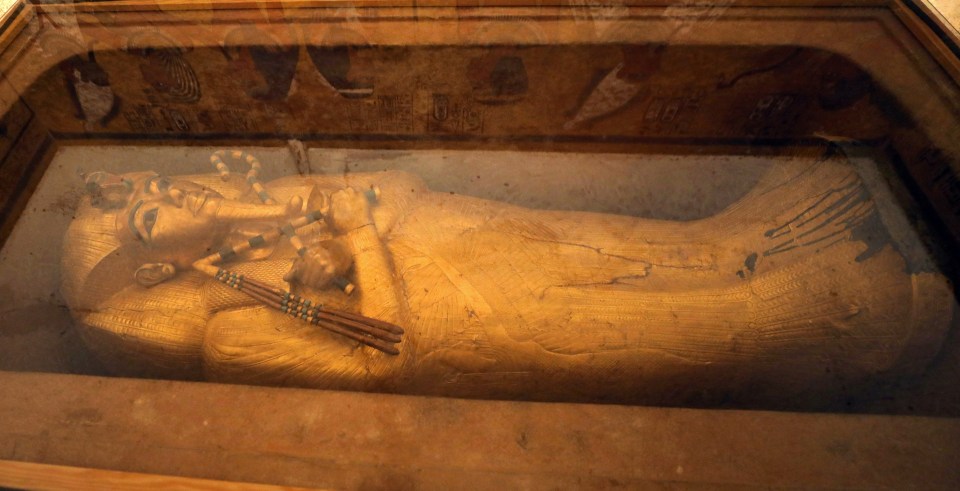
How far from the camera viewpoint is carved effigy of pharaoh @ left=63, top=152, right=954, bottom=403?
172cm

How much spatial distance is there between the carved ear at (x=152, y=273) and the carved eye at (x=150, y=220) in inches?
4.9

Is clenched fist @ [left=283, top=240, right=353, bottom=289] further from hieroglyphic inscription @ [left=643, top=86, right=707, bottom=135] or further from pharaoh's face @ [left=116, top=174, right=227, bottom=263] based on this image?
hieroglyphic inscription @ [left=643, top=86, right=707, bottom=135]

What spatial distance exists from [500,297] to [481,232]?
332 mm

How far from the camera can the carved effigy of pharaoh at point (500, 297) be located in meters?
1.72

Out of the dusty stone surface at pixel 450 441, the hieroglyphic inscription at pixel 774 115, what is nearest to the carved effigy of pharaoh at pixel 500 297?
the dusty stone surface at pixel 450 441

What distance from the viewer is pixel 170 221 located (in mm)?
1862

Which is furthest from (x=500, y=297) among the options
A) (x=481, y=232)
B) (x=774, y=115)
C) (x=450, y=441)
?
(x=774, y=115)

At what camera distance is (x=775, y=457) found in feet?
4.84

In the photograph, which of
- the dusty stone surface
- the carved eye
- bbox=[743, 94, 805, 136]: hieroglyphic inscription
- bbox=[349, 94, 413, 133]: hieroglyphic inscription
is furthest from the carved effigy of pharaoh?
bbox=[349, 94, 413, 133]: hieroglyphic inscription

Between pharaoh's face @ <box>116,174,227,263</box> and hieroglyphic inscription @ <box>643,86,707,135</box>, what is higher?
hieroglyphic inscription @ <box>643,86,707,135</box>

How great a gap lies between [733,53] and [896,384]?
152cm

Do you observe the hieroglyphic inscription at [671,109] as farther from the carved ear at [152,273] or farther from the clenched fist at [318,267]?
the carved ear at [152,273]

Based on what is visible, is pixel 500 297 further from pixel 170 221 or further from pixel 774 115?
pixel 774 115

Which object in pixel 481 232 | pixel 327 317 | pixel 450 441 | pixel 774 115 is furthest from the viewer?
pixel 774 115
